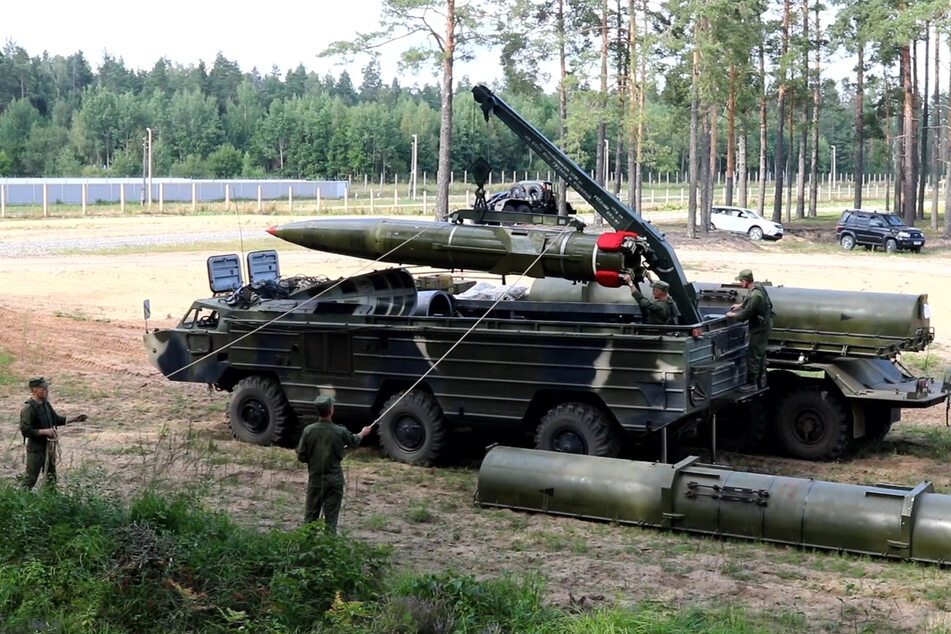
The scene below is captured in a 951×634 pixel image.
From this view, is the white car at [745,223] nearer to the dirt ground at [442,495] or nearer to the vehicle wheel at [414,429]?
the dirt ground at [442,495]

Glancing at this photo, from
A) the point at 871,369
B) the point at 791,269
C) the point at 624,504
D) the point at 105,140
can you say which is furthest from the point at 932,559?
the point at 105,140

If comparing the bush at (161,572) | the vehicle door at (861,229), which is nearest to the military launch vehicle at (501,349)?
the bush at (161,572)

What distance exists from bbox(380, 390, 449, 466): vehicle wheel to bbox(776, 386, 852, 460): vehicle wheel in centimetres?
368

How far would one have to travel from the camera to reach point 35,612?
23.5 feet

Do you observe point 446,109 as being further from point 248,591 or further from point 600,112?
point 248,591

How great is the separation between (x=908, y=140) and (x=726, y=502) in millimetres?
38959

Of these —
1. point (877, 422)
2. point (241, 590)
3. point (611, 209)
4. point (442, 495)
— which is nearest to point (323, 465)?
point (241, 590)

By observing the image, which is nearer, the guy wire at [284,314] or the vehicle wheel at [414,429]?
the vehicle wheel at [414,429]

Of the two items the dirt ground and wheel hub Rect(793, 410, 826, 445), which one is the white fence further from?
wheel hub Rect(793, 410, 826, 445)

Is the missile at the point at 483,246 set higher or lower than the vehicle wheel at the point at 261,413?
higher

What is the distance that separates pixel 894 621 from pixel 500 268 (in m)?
6.29

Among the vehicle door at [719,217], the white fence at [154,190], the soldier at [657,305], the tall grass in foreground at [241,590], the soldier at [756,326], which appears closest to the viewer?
the tall grass in foreground at [241,590]

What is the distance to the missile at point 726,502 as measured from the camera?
9305 millimetres

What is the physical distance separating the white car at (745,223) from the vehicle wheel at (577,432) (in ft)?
105
